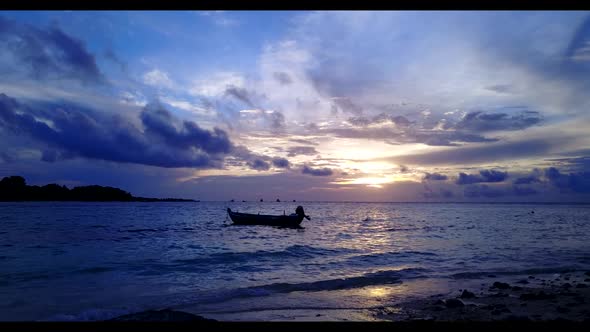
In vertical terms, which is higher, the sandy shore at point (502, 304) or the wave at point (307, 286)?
the sandy shore at point (502, 304)

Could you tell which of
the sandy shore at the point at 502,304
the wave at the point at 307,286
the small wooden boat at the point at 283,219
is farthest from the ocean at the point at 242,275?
the small wooden boat at the point at 283,219

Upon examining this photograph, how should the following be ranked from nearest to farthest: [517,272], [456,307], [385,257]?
[456,307]
[517,272]
[385,257]

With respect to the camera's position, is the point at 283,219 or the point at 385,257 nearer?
the point at 385,257

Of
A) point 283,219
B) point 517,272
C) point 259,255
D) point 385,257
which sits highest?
point 283,219

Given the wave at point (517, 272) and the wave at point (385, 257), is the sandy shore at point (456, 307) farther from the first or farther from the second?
the wave at point (385, 257)

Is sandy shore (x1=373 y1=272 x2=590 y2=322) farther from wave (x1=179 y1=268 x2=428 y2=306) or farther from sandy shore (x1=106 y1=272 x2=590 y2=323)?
wave (x1=179 y1=268 x2=428 y2=306)

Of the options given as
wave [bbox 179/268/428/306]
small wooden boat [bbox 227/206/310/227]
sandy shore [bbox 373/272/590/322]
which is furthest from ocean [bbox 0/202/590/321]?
small wooden boat [bbox 227/206/310/227]

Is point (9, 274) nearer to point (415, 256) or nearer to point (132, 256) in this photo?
point (132, 256)

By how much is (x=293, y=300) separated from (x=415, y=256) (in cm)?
1241

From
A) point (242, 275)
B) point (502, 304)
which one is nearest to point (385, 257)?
point (242, 275)

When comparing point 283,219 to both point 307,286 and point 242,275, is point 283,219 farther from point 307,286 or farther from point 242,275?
point 307,286

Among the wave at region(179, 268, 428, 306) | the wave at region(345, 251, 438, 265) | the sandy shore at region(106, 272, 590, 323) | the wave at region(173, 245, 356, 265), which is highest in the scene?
the sandy shore at region(106, 272, 590, 323)

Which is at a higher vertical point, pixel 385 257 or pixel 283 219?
pixel 283 219
